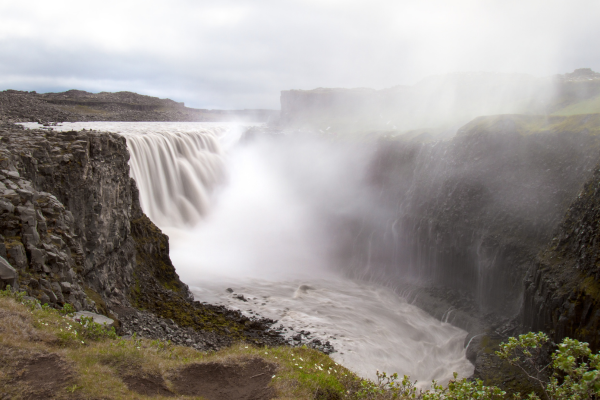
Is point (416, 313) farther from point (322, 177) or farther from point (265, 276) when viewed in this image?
point (322, 177)

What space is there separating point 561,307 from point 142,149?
116 ft

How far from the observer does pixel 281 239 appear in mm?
47594

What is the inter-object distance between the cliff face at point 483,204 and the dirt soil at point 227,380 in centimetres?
1899

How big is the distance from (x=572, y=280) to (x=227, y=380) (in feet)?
49.5

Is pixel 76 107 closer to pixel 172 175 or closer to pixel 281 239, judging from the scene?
pixel 172 175

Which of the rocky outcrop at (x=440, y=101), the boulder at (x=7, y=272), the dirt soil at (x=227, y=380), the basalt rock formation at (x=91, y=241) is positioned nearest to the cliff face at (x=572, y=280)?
the dirt soil at (x=227, y=380)

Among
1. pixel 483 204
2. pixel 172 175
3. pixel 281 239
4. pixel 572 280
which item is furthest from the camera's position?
pixel 281 239

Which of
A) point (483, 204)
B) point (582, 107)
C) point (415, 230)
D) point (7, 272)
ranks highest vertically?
point (582, 107)

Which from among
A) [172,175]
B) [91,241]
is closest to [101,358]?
[91,241]

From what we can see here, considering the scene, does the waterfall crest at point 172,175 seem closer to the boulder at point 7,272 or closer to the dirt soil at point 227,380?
the boulder at point 7,272

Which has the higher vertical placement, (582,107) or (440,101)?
(440,101)

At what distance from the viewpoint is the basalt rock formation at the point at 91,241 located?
42.7 feet

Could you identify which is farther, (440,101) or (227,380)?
(440,101)

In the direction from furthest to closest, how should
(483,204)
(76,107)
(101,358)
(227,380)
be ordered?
(76,107) → (483,204) → (227,380) → (101,358)
